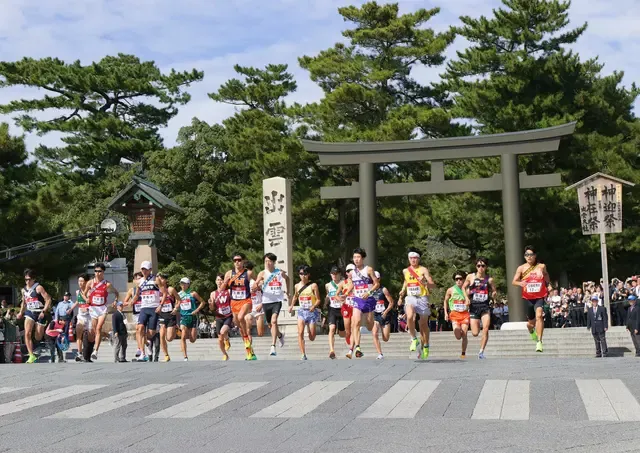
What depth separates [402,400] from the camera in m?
10.9

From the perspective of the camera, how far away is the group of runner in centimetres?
1725

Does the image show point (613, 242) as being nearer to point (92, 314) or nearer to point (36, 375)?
point (92, 314)

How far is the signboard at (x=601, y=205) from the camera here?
105 ft

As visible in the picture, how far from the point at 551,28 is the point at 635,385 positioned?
118 feet

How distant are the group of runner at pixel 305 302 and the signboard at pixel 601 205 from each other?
13.0 m

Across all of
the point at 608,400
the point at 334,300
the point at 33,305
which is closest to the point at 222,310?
the point at 334,300

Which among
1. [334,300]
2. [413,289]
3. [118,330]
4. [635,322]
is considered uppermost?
[413,289]

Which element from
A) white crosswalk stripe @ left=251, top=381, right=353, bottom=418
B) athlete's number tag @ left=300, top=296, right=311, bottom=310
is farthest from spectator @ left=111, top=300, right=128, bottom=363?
white crosswalk stripe @ left=251, top=381, right=353, bottom=418

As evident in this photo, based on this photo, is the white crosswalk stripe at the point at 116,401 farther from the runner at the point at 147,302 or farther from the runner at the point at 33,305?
the runner at the point at 33,305

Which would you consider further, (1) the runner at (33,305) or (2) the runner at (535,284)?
(1) the runner at (33,305)

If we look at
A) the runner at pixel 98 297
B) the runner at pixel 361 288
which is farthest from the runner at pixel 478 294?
the runner at pixel 98 297

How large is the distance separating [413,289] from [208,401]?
6.50 metres

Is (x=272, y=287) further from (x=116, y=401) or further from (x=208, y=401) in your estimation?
(x=208, y=401)

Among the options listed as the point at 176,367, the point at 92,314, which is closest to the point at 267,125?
the point at 92,314
